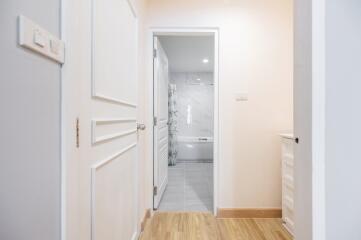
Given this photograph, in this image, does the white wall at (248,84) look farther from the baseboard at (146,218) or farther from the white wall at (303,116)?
the white wall at (303,116)

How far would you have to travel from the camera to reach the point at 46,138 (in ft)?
2.51

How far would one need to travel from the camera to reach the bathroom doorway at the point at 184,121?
2.95m

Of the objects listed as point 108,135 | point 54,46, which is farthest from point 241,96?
point 54,46

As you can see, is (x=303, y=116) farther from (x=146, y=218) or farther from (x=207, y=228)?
(x=146, y=218)

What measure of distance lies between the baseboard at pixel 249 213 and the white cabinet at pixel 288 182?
0.74 ft

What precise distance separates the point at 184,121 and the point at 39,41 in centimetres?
608

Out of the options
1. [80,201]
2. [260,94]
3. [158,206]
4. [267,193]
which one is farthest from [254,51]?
[80,201]

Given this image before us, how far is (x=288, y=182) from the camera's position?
243cm

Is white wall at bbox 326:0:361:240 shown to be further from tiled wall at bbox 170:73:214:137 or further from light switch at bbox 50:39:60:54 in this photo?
tiled wall at bbox 170:73:214:137

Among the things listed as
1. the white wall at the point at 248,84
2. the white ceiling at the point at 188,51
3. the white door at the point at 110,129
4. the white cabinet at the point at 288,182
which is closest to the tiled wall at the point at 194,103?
the white ceiling at the point at 188,51

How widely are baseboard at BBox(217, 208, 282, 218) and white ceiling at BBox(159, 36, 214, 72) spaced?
229 cm

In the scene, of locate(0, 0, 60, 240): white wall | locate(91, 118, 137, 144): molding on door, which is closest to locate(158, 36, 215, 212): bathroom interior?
locate(91, 118, 137, 144): molding on door

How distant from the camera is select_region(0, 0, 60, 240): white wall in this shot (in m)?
0.59

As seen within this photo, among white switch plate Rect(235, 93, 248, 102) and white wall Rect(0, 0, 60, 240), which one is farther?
white switch plate Rect(235, 93, 248, 102)
